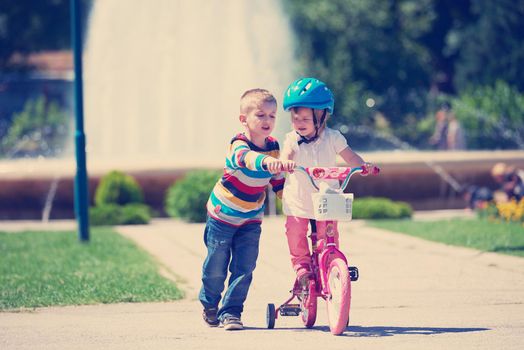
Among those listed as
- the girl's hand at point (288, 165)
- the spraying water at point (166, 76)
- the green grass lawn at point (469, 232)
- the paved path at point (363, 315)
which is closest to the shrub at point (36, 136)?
the spraying water at point (166, 76)

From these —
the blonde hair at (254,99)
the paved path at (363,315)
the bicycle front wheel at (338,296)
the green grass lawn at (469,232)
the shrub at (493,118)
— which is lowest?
the shrub at (493,118)

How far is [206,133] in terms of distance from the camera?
2123cm

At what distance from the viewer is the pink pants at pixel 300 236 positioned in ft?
21.9

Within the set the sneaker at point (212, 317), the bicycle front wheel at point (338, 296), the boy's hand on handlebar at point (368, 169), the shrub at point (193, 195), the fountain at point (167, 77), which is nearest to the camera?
the bicycle front wheel at point (338, 296)

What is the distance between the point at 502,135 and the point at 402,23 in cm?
1706

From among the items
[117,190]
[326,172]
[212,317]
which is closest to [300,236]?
[326,172]

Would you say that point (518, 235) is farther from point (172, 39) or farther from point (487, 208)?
point (172, 39)

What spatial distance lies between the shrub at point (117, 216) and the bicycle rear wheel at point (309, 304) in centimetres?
786

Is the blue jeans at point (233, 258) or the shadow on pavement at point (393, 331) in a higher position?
the blue jeans at point (233, 258)

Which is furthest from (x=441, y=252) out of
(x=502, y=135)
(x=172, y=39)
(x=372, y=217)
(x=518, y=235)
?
(x=502, y=135)

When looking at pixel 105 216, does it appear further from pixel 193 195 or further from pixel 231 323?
pixel 231 323

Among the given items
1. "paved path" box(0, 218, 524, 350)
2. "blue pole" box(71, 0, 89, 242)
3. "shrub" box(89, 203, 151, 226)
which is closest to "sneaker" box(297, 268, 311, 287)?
"paved path" box(0, 218, 524, 350)

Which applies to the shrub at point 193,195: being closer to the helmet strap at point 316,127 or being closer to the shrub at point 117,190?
the shrub at point 117,190

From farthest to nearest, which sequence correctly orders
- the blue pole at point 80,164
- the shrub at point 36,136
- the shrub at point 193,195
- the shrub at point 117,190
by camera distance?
the shrub at point 36,136, the shrub at point 117,190, the shrub at point 193,195, the blue pole at point 80,164
